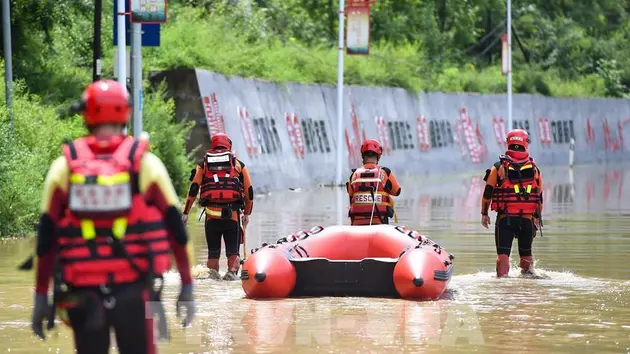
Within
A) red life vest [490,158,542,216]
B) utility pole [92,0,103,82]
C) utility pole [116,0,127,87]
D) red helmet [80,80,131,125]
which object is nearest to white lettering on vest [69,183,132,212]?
red helmet [80,80,131,125]

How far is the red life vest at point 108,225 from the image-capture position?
7.23 m

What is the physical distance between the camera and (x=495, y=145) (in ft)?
187

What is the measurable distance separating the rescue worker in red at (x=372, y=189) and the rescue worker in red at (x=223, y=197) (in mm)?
1196

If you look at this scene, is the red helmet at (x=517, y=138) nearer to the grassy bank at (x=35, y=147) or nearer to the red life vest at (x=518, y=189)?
the red life vest at (x=518, y=189)

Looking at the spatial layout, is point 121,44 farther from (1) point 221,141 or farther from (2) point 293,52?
(2) point 293,52

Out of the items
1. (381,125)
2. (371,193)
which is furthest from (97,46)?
(381,125)

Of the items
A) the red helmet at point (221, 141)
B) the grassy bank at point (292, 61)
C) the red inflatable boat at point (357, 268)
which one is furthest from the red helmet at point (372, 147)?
the grassy bank at point (292, 61)

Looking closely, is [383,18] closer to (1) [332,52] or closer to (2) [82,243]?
(1) [332,52]

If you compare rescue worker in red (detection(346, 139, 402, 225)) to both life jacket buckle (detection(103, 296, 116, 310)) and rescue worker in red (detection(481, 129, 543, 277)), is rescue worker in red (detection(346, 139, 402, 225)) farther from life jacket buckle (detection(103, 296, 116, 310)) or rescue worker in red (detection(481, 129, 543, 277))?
life jacket buckle (detection(103, 296, 116, 310))

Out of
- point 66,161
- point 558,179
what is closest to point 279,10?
point 558,179

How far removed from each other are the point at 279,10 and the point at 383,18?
8.23 meters

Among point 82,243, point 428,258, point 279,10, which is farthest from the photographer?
point 279,10

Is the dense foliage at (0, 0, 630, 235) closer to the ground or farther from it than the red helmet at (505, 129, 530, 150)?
farther from it

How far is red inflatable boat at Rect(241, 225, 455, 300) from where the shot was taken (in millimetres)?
14234
